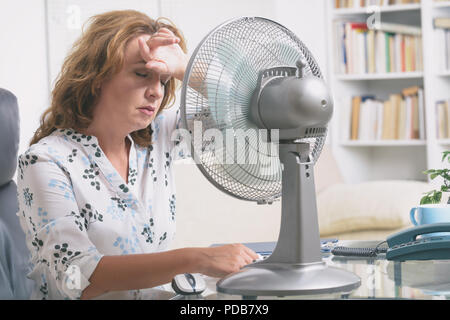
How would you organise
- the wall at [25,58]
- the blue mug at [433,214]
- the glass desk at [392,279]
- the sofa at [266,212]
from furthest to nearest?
the sofa at [266,212]
the wall at [25,58]
the blue mug at [433,214]
the glass desk at [392,279]

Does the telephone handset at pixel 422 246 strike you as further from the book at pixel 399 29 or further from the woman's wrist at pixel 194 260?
the book at pixel 399 29

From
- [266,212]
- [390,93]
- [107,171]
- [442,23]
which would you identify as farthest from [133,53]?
[390,93]

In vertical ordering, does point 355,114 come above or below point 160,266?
above

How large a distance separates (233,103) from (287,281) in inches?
8.9

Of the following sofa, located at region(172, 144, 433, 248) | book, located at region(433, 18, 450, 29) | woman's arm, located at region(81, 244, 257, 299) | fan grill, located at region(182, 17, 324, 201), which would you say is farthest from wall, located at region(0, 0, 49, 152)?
book, located at region(433, 18, 450, 29)

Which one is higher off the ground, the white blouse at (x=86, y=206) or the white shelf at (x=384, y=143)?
the white shelf at (x=384, y=143)

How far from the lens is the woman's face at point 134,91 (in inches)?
42.8

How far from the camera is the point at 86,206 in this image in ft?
3.64

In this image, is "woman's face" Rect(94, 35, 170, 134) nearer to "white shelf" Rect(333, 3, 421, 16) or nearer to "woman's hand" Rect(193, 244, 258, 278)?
"woman's hand" Rect(193, 244, 258, 278)

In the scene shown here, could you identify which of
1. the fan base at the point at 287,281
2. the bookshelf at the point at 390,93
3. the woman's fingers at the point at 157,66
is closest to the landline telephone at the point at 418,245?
the fan base at the point at 287,281

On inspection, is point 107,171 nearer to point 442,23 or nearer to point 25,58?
point 25,58

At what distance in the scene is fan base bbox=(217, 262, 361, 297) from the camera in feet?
2.31

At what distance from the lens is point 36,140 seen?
1.20 metres

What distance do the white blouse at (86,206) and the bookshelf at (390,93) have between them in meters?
2.20
